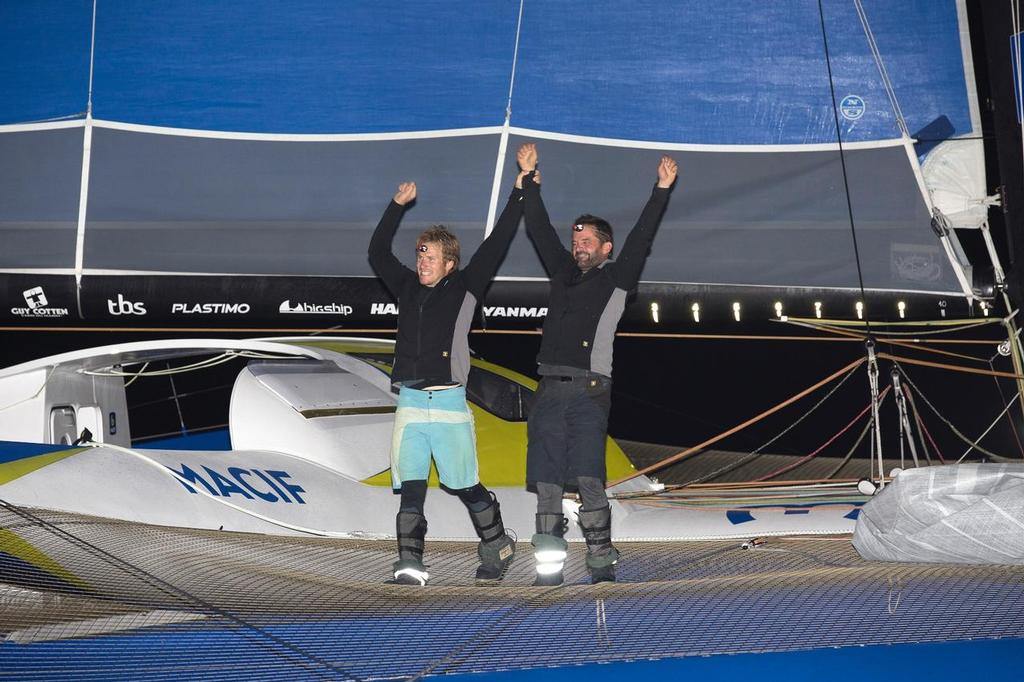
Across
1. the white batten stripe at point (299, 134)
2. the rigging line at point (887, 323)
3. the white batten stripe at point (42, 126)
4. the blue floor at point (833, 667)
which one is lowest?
the blue floor at point (833, 667)

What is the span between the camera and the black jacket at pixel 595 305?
337 centimetres

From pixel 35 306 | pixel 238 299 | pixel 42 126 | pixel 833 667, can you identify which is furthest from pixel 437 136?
pixel 833 667

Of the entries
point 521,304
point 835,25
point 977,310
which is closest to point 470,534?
point 521,304

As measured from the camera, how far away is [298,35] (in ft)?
15.0

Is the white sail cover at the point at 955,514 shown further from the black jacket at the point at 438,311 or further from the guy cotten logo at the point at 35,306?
the guy cotten logo at the point at 35,306

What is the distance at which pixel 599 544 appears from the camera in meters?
3.22

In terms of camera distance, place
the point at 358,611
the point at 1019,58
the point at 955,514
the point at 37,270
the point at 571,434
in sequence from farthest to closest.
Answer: the point at 37,270
the point at 1019,58
the point at 571,434
the point at 955,514
the point at 358,611

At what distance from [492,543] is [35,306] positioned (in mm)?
2303

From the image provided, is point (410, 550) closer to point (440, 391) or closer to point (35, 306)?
point (440, 391)

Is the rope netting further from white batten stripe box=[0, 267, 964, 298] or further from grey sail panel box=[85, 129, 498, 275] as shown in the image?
grey sail panel box=[85, 129, 498, 275]

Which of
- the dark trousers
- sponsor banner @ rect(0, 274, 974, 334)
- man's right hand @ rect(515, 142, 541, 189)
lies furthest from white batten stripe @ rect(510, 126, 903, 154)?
the dark trousers

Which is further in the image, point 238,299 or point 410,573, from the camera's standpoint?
point 238,299

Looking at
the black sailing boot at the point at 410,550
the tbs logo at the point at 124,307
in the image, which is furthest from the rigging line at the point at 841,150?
the tbs logo at the point at 124,307

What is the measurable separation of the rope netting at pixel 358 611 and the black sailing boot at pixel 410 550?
6 centimetres
